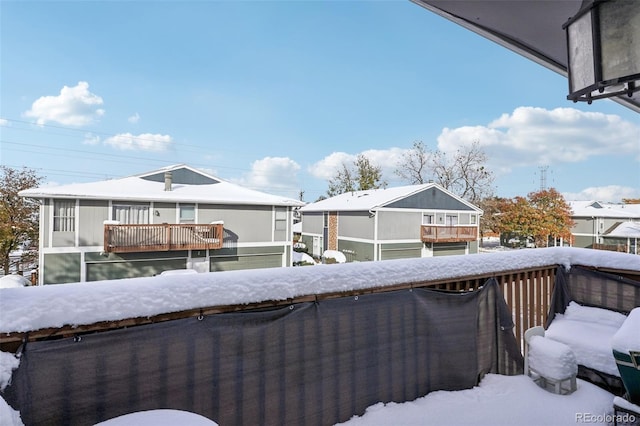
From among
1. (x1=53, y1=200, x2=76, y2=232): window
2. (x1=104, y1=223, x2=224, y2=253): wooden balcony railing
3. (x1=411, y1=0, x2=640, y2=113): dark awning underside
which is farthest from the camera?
(x1=104, y1=223, x2=224, y2=253): wooden balcony railing

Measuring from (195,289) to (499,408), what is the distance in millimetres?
1923

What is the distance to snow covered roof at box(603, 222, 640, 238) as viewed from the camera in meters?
16.8

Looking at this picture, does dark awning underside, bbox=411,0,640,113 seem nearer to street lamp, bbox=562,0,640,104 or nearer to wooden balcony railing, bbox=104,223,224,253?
street lamp, bbox=562,0,640,104

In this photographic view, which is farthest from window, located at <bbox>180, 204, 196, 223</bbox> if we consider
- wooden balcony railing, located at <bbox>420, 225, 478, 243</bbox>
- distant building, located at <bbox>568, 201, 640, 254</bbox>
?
distant building, located at <bbox>568, 201, 640, 254</bbox>

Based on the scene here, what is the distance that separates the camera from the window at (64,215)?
→ 9.06 m

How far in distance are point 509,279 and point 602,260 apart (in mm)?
838

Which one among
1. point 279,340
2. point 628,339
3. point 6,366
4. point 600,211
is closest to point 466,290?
point 628,339

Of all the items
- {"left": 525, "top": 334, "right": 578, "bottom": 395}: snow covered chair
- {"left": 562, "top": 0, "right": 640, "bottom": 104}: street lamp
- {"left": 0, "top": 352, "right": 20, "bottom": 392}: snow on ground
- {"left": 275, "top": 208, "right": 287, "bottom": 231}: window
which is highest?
{"left": 562, "top": 0, "right": 640, "bottom": 104}: street lamp

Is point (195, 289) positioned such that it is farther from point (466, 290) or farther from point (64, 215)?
point (64, 215)

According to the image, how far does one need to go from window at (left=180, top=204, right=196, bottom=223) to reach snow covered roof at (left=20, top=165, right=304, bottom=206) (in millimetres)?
328

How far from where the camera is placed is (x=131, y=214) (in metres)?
9.99

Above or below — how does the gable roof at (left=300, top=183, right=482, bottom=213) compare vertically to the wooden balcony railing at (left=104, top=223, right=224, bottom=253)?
above

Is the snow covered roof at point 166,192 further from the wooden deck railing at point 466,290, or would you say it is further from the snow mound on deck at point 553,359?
the snow mound on deck at point 553,359

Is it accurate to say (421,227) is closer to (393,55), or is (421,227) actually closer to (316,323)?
(393,55)
